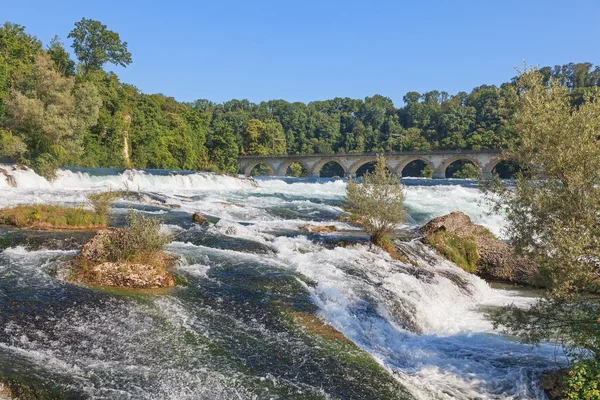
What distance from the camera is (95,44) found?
5569 centimetres

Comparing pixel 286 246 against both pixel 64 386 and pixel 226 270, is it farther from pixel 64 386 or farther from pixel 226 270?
pixel 64 386

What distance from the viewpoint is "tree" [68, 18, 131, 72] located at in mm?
54594

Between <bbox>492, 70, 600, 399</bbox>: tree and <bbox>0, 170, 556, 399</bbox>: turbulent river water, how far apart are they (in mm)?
920

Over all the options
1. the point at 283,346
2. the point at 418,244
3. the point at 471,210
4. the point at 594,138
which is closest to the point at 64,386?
the point at 283,346

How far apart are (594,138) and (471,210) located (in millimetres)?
22598

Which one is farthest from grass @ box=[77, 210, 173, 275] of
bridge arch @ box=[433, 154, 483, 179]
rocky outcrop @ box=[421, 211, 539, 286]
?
bridge arch @ box=[433, 154, 483, 179]

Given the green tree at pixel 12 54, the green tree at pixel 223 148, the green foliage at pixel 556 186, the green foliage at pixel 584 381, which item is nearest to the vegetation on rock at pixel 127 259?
the green foliage at pixel 556 186

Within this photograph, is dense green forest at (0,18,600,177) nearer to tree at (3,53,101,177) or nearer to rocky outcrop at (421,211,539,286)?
tree at (3,53,101,177)

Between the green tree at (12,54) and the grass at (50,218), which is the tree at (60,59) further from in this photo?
the grass at (50,218)

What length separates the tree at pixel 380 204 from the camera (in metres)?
14.9

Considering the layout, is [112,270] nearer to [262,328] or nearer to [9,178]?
[262,328]

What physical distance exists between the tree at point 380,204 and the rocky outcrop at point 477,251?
1.95 metres

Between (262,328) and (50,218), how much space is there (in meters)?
10.4

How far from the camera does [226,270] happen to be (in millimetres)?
10977
